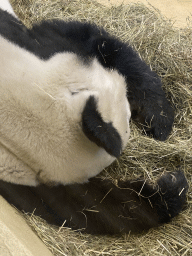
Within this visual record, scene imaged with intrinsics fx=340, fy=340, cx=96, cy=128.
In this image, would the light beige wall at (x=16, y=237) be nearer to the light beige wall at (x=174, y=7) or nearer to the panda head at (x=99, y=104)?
the panda head at (x=99, y=104)

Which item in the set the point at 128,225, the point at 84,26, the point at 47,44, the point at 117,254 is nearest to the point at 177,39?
the point at 84,26

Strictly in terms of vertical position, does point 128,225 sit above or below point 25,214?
below

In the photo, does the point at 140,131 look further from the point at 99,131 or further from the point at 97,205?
the point at 99,131

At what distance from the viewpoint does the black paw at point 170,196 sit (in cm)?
188

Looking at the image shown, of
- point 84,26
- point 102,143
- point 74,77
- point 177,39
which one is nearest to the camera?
point 102,143

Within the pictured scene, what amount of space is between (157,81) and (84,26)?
23.2 inches

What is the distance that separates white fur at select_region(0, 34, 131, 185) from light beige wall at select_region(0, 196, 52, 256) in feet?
0.65

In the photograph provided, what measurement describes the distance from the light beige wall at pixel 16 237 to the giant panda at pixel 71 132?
0.39 feet

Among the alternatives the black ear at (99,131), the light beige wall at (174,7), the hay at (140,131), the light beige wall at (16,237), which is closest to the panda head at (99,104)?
the black ear at (99,131)

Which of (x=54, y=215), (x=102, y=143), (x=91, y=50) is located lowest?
(x=54, y=215)

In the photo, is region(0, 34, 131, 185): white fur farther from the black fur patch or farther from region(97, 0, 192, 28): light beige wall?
region(97, 0, 192, 28): light beige wall

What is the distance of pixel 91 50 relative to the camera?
2023 mm

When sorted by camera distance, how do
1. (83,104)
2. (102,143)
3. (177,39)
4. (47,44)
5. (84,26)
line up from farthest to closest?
(177,39)
(84,26)
(47,44)
(83,104)
(102,143)

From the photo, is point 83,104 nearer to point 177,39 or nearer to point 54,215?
point 54,215
